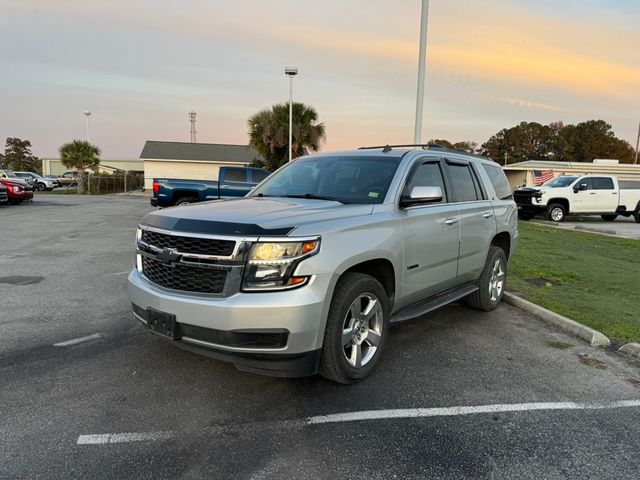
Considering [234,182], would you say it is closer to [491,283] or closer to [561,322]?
[491,283]

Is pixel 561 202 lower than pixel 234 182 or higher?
lower

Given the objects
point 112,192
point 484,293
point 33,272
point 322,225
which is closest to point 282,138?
point 112,192

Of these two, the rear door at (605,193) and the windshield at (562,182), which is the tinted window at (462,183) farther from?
the rear door at (605,193)

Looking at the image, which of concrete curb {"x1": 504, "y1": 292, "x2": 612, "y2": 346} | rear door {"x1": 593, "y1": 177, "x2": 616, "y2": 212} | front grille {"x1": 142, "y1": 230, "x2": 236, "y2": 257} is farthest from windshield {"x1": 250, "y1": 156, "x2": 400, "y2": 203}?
rear door {"x1": 593, "y1": 177, "x2": 616, "y2": 212}

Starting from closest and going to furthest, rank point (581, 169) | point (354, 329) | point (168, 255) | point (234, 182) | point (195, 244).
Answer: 1. point (195, 244)
2. point (168, 255)
3. point (354, 329)
4. point (234, 182)
5. point (581, 169)

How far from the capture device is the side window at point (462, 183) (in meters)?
5.28

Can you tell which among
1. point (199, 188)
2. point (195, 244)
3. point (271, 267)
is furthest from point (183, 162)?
point (271, 267)

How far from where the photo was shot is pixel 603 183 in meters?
21.6

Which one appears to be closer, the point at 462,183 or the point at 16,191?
the point at 462,183

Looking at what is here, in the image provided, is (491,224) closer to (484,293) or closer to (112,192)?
(484,293)

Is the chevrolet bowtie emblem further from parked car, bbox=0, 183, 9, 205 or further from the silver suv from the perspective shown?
parked car, bbox=0, 183, 9, 205

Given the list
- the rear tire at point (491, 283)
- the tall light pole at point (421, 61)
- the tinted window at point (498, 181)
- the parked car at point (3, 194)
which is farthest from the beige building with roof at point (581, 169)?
the rear tire at point (491, 283)

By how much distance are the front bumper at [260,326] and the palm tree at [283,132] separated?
2752 centimetres

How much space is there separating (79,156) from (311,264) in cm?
4014
